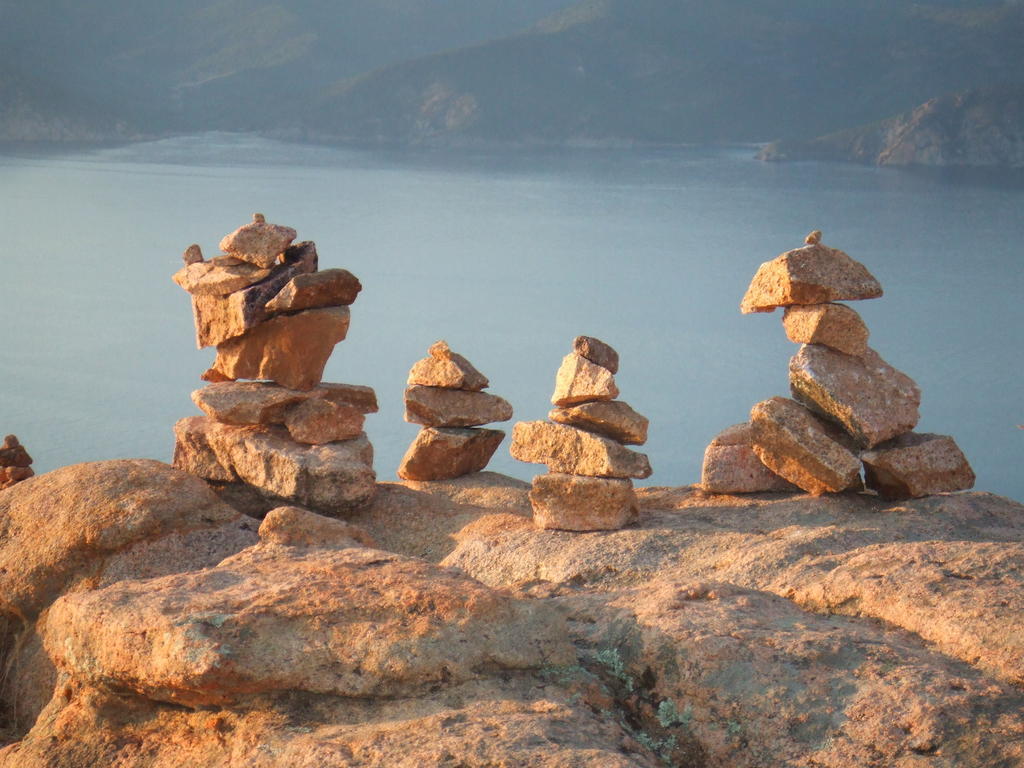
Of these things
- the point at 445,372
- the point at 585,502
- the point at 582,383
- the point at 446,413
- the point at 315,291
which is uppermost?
the point at 315,291

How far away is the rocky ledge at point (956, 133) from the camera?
27953mm

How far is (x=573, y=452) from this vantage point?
Answer: 11359mm

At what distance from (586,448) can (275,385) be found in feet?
11.6

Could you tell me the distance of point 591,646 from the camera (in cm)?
638

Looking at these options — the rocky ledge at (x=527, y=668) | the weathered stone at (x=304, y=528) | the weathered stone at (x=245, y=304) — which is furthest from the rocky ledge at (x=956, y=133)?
the weathered stone at (x=304, y=528)

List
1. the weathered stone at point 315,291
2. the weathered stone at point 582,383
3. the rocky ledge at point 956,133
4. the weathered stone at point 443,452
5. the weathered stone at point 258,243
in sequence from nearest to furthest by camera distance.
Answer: the weathered stone at point 582,383, the weathered stone at point 315,291, the weathered stone at point 258,243, the weathered stone at point 443,452, the rocky ledge at point 956,133

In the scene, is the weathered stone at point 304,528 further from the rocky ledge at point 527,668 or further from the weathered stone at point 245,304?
the weathered stone at point 245,304

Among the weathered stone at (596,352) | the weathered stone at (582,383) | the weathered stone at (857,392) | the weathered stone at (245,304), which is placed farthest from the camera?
the weathered stone at (245,304)

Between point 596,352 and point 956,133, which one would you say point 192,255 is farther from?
point 956,133

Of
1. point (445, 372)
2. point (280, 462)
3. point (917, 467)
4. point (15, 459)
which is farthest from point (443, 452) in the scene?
point (917, 467)

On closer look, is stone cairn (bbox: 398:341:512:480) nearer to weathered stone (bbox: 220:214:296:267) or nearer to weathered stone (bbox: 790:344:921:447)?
weathered stone (bbox: 220:214:296:267)

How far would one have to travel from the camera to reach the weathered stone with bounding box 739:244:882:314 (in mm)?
10836

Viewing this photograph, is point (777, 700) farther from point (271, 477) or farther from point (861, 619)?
point (271, 477)

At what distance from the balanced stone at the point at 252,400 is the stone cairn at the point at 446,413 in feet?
2.46
